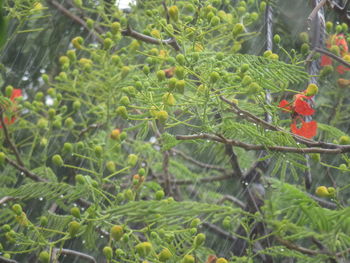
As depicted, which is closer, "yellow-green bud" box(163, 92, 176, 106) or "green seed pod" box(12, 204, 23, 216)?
"yellow-green bud" box(163, 92, 176, 106)

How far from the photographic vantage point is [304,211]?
4.09 ft

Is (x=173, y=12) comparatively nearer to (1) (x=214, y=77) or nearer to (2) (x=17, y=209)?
(1) (x=214, y=77)

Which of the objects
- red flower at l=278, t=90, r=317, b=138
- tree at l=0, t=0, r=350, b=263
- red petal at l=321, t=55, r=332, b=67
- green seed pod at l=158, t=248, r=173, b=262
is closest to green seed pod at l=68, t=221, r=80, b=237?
tree at l=0, t=0, r=350, b=263

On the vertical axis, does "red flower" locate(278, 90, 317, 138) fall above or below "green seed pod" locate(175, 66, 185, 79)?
below

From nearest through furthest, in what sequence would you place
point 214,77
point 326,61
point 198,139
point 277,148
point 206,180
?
1. point 214,77
2. point 277,148
3. point 198,139
4. point 326,61
5. point 206,180

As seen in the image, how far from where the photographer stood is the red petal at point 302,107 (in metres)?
1.80

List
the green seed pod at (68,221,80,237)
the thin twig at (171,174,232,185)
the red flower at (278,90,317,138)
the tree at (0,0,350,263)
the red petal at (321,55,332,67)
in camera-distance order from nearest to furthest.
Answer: the tree at (0,0,350,263), the green seed pod at (68,221,80,237), the red flower at (278,90,317,138), the red petal at (321,55,332,67), the thin twig at (171,174,232,185)

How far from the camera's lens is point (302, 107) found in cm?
180

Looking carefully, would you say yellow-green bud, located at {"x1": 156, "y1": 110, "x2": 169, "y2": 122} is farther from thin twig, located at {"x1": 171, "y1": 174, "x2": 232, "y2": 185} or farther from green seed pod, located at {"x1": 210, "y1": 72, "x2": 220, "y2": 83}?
thin twig, located at {"x1": 171, "y1": 174, "x2": 232, "y2": 185}

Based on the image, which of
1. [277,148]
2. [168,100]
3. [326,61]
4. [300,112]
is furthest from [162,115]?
[326,61]

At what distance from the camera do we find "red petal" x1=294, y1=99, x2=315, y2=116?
1797mm

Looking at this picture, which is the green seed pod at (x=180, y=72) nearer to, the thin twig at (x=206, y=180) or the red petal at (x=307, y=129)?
the red petal at (x=307, y=129)

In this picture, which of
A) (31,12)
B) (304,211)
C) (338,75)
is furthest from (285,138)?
(338,75)

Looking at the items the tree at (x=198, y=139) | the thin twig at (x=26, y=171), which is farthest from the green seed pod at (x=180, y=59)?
the thin twig at (x=26, y=171)
